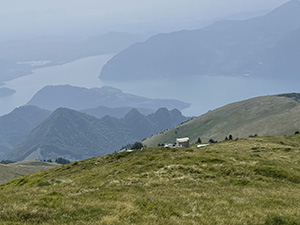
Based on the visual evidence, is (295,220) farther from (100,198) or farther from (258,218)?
(100,198)

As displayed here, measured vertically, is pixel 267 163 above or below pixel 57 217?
below

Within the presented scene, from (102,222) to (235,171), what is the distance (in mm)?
22786

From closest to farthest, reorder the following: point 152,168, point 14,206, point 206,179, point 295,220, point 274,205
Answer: point 295,220 → point 14,206 → point 274,205 → point 206,179 → point 152,168

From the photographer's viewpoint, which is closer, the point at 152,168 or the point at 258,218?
the point at 258,218

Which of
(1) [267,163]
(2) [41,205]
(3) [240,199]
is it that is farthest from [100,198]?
(1) [267,163]

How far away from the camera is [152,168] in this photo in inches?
1572

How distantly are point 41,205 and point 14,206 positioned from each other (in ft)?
4.68

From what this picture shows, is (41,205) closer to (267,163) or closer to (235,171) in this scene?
(235,171)

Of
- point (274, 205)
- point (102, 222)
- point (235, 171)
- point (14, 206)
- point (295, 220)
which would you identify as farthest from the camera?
point (235, 171)

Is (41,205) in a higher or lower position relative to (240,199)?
higher

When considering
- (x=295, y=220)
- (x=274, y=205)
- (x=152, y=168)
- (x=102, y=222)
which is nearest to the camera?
(x=102, y=222)

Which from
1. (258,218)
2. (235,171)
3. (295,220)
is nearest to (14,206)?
(258,218)

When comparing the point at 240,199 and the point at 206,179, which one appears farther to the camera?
the point at 206,179

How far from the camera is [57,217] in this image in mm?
16188
